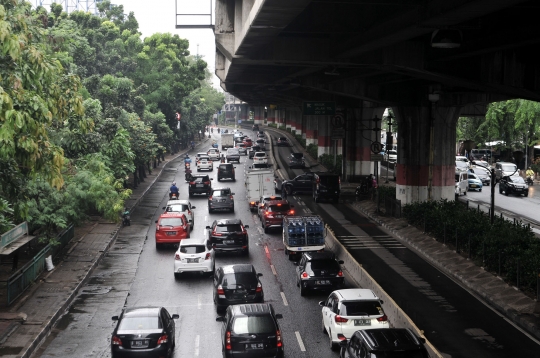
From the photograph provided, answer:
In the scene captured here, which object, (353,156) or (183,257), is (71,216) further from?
(353,156)

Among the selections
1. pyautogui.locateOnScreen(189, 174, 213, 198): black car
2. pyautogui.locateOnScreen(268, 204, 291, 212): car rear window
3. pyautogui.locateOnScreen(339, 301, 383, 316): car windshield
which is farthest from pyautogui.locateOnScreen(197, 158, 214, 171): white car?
pyautogui.locateOnScreen(339, 301, 383, 316): car windshield

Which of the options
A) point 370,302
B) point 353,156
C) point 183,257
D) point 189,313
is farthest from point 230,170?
point 370,302

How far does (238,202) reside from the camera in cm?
5525

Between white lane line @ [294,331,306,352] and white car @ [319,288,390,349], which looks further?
white lane line @ [294,331,306,352]

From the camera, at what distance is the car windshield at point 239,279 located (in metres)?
25.1

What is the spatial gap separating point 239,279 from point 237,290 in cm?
42

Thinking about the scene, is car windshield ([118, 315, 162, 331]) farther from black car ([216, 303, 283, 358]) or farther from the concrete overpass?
the concrete overpass

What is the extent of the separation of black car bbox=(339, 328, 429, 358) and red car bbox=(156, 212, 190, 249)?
21.5 metres

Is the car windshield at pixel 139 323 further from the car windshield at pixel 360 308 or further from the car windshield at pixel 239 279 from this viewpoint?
the car windshield at pixel 239 279

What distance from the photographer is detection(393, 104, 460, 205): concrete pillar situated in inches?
1805

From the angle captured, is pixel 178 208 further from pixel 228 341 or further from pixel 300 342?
pixel 228 341

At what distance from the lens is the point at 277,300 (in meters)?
27.3

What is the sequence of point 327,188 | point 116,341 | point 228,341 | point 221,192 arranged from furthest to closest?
point 327,188 < point 221,192 < point 116,341 < point 228,341

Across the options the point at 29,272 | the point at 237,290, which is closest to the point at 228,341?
the point at 237,290
